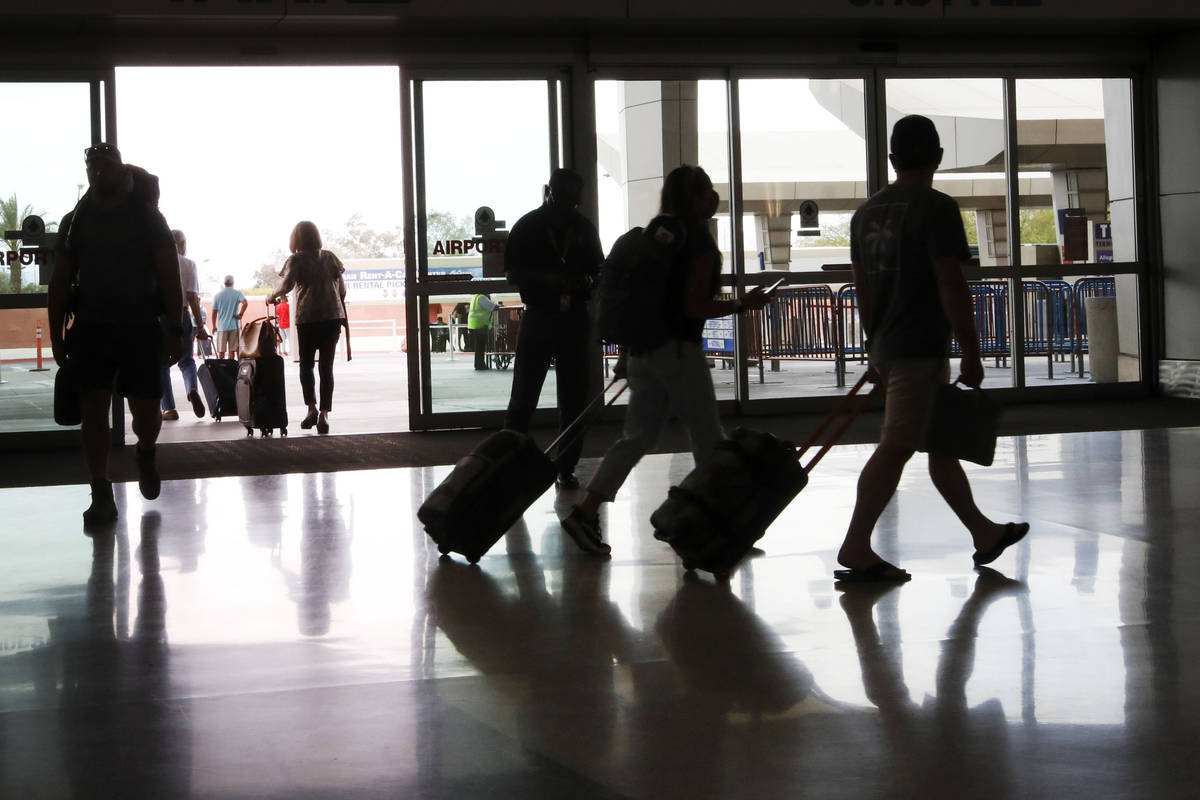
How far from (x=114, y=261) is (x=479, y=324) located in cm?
492

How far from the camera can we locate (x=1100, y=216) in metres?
12.1

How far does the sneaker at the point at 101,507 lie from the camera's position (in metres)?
Answer: 6.12

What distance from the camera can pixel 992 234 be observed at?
11.8m

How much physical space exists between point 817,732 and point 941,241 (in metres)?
1.98

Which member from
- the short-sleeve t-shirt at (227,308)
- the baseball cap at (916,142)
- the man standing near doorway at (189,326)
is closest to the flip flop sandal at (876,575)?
the baseball cap at (916,142)

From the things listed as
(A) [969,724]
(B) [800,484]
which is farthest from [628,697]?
(B) [800,484]

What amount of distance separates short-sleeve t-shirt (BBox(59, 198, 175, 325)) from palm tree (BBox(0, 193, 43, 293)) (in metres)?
4.33

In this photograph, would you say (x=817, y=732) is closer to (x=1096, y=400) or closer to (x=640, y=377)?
(x=640, y=377)

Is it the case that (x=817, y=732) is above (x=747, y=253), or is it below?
below

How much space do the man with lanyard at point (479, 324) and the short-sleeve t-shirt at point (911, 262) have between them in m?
6.38

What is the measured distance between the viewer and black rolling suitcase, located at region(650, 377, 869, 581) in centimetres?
445

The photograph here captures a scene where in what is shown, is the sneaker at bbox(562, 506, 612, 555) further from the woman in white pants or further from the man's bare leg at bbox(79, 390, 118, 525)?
the man's bare leg at bbox(79, 390, 118, 525)

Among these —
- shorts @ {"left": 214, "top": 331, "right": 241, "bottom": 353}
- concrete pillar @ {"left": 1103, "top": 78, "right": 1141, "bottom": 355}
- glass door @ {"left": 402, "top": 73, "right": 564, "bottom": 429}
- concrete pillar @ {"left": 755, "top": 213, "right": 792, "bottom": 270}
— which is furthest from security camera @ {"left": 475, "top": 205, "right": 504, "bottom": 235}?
concrete pillar @ {"left": 1103, "top": 78, "right": 1141, "bottom": 355}

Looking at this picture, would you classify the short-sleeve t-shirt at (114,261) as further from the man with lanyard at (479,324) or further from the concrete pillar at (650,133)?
the concrete pillar at (650,133)
